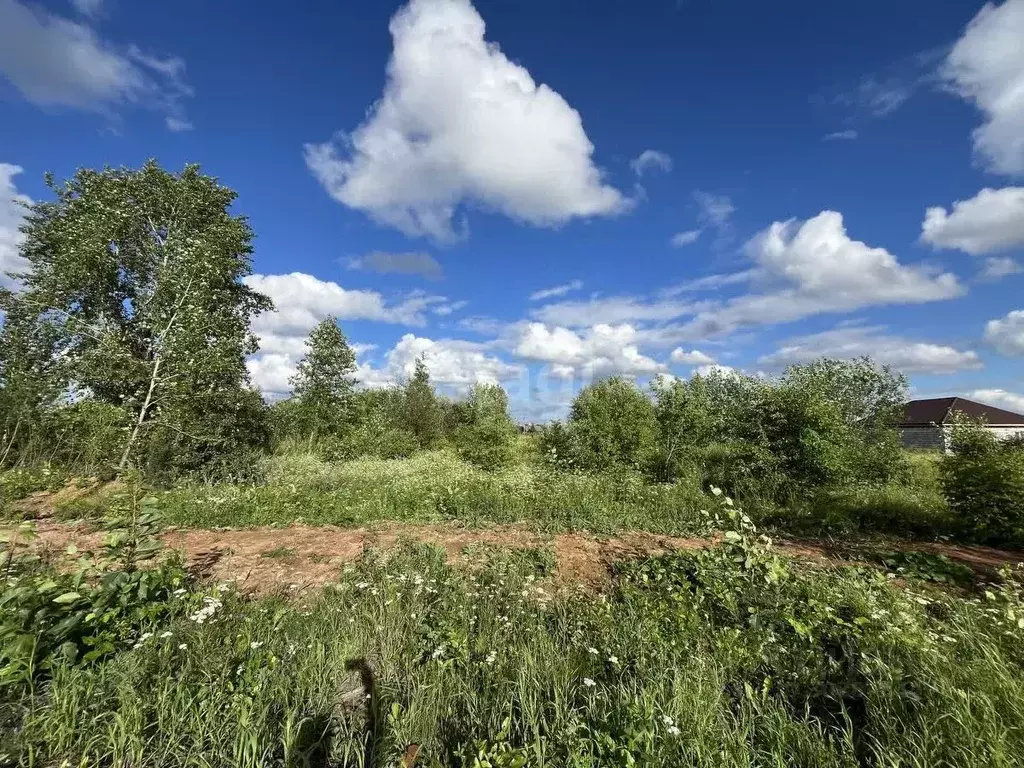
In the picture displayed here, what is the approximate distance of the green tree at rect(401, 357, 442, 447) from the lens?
95.8ft

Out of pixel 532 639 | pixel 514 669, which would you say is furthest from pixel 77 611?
pixel 532 639

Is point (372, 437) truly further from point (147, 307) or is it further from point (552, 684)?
point (552, 684)

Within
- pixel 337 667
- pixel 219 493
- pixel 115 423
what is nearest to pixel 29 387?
pixel 115 423

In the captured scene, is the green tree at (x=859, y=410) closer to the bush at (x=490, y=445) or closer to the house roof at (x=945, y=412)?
the bush at (x=490, y=445)

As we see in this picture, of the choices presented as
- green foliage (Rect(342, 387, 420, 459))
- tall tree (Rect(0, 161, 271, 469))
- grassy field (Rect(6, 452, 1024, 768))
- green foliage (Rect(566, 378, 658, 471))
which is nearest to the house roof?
green foliage (Rect(566, 378, 658, 471))

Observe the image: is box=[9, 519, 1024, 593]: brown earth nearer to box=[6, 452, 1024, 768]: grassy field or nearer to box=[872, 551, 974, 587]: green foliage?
box=[872, 551, 974, 587]: green foliage

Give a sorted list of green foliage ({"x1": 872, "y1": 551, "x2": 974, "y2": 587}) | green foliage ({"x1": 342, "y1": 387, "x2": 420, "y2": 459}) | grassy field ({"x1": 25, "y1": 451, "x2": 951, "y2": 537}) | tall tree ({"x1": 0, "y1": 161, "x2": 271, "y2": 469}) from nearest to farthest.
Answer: green foliage ({"x1": 872, "y1": 551, "x2": 974, "y2": 587}) < grassy field ({"x1": 25, "y1": 451, "x2": 951, "y2": 537}) < tall tree ({"x1": 0, "y1": 161, "x2": 271, "y2": 469}) < green foliage ({"x1": 342, "y1": 387, "x2": 420, "y2": 459})

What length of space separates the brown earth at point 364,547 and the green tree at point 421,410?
811 inches

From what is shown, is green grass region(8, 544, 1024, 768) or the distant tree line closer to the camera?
green grass region(8, 544, 1024, 768)

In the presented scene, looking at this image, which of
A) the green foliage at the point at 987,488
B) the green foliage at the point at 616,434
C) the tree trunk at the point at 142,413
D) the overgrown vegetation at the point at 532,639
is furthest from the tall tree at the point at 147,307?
the green foliage at the point at 987,488

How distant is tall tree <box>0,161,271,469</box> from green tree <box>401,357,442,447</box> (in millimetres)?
11980

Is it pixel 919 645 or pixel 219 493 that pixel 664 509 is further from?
pixel 219 493

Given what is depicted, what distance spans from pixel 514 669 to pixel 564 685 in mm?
422

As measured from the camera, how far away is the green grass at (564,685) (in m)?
2.38
